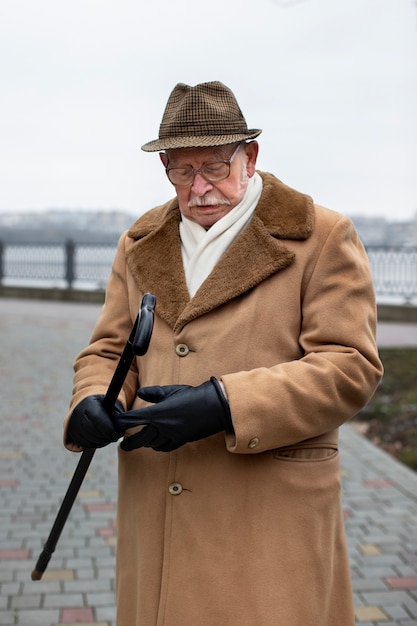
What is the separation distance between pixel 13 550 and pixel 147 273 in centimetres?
264

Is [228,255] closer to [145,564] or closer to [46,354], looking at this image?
[145,564]

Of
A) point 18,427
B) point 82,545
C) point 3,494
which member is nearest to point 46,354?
point 18,427

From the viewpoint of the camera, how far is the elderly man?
2279 mm

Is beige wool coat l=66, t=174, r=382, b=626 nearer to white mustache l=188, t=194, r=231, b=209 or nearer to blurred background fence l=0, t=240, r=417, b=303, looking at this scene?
white mustache l=188, t=194, r=231, b=209

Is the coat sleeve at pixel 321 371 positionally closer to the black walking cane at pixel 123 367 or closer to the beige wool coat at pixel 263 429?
the beige wool coat at pixel 263 429

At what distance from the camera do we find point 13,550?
15.5 feet

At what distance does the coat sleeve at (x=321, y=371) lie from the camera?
2.25m

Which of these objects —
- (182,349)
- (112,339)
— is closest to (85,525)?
(112,339)

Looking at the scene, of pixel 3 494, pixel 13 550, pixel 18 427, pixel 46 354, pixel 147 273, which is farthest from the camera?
pixel 46 354

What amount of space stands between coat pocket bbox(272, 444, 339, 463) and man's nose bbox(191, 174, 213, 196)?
689mm

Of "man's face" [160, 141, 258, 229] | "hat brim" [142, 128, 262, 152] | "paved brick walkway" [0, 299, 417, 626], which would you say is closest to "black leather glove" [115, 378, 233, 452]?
"man's face" [160, 141, 258, 229]

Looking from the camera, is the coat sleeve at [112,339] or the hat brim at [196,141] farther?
the coat sleeve at [112,339]

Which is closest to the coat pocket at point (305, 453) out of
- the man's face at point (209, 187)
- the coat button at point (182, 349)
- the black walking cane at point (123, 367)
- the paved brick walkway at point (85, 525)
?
the coat button at point (182, 349)

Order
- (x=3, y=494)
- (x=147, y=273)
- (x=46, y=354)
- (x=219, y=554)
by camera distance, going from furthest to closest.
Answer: (x=46, y=354)
(x=3, y=494)
(x=147, y=273)
(x=219, y=554)
